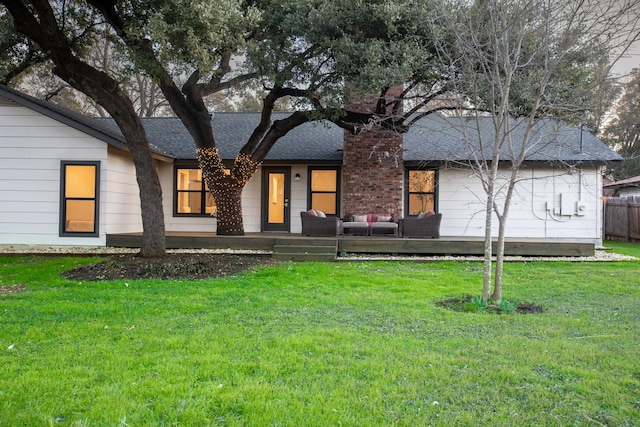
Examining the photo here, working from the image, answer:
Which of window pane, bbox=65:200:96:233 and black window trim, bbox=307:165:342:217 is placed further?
black window trim, bbox=307:165:342:217

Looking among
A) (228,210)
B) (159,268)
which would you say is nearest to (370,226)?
(228,210)

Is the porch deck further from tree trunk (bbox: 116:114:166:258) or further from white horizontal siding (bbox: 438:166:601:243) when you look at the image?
white horizontal siding (bbox: 438:166:601:243)

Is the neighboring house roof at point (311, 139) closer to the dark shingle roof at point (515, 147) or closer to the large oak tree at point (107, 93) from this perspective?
the dark shingle roof at point (515, 147)

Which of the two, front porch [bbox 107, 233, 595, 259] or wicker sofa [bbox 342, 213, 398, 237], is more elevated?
wicker sofa [bbox 342, 213, 398, 237]

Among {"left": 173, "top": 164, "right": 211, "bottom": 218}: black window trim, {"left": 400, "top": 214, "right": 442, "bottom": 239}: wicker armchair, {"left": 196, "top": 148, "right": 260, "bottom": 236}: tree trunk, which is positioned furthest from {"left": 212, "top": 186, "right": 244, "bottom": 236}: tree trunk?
{"left": 400, "top": 214, "right": 442, "bottom": 239}: wicker armchair

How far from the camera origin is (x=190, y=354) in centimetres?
367

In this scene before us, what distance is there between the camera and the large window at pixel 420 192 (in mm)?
13555

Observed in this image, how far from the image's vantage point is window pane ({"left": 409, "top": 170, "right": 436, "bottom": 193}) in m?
13.5

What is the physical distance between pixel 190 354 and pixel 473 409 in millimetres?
2050

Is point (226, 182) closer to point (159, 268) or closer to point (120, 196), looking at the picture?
point (120, 196)

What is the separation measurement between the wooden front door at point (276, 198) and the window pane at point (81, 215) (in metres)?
4.51

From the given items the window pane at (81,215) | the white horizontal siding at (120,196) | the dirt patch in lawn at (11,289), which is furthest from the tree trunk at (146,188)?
the window pane at (81,215)

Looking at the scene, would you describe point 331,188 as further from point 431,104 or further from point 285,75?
point 285,75

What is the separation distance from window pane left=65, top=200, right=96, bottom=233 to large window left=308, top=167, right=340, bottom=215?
5604 mm
